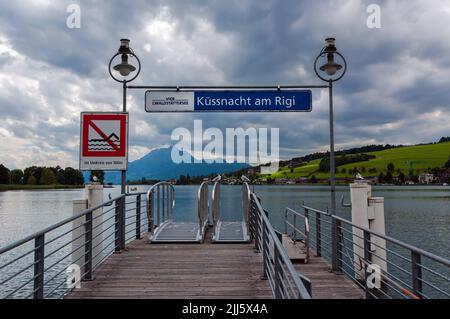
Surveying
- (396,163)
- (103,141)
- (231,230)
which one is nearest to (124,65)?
(103,141)

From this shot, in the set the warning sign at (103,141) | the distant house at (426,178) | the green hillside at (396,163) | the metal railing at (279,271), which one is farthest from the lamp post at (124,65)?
the distant house at (426,178)

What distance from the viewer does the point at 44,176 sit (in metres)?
134

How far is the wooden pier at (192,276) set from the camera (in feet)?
16.8

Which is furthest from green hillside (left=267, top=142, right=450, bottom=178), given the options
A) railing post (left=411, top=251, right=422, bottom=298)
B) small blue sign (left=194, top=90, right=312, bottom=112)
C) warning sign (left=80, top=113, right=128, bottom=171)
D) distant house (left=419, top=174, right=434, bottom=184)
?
railing post (left=411, top=251, right=422, bottom=298)

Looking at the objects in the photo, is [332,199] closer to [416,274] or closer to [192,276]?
[192,276]

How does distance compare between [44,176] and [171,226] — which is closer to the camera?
[171,226]

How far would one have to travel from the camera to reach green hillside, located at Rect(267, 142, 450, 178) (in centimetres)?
11381

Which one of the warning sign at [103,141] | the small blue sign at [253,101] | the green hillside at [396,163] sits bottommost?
the warning sign at [103,141]

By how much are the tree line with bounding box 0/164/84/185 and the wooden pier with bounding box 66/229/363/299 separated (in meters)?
139

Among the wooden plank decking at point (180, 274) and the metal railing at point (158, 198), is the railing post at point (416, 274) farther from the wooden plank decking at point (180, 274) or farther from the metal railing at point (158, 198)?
the metal railing at point (158, 198)

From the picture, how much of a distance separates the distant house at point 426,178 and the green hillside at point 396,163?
1.98m

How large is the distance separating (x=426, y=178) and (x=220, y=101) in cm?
13265
